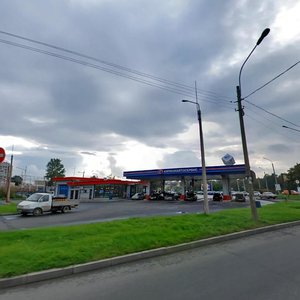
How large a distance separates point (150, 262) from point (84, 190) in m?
51.7

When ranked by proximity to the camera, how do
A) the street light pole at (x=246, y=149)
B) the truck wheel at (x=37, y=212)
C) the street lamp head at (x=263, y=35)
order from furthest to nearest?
1. the truck wheel at (x=37, y=212)
2. the street light pole at (x=246, y=149)
3. the street lamp head at (x=263, y=35)

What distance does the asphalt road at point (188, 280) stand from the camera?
4.93 meters

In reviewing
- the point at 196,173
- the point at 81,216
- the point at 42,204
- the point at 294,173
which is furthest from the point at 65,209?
the point at 294,173

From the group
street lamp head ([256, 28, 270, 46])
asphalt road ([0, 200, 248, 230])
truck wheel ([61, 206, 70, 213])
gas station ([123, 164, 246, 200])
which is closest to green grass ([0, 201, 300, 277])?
asphalt road ([0, 200, 248, 230])

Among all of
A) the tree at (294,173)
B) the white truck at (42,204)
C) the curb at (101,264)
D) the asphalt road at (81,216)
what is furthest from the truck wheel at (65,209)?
the tree at (294,173)

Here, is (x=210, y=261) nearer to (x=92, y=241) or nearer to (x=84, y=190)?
(x=92, y=241)

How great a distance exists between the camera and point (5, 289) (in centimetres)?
526

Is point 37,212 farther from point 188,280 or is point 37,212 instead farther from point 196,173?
point 196,173

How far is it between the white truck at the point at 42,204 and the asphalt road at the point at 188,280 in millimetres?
18162

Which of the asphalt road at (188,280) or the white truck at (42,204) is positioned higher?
the white truck at (42,204)

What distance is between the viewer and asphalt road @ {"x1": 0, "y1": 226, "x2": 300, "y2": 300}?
4.93 metres

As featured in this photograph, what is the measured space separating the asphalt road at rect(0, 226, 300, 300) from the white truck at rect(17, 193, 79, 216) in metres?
18.2

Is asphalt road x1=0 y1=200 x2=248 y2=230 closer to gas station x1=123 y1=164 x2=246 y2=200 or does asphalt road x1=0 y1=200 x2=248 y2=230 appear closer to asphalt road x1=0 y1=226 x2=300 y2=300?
asphalt road x1=0 y1=226 x2=300 y2=300

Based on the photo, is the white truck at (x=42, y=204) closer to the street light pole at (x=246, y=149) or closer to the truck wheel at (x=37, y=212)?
the truck wheel at (x=37, y=212)
